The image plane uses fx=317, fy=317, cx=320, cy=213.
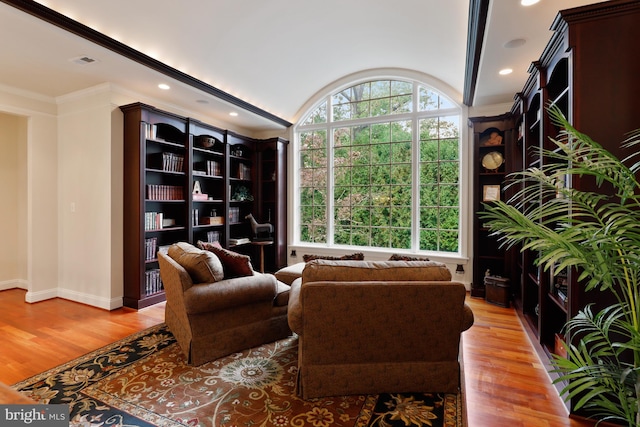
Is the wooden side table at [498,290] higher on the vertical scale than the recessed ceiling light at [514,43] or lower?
lower

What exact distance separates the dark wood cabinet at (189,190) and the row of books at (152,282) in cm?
1

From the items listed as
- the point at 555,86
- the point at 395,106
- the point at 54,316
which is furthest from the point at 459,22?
the point at 54,316

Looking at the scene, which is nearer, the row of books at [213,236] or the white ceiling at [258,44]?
Answer: the white ceiling at [258,44]

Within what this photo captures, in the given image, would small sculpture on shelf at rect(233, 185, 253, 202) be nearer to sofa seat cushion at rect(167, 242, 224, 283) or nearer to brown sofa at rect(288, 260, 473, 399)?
sofa seat cushion at rect(167, 242, 224, 283)

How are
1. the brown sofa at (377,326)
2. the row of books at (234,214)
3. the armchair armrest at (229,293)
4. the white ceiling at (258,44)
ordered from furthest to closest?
the row of books at (234,214), the white ceiling at (258,44), the armchair armrest at (229,293), the brown sofa at (377,326)

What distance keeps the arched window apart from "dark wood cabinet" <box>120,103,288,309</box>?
2.04ft

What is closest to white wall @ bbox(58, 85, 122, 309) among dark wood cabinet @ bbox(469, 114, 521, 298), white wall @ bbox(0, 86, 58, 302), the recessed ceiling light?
white wall @ bbox(0, 86, 58, 302)

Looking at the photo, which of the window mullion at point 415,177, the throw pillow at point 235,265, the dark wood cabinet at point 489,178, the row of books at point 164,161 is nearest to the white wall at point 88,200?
the row of books at point 164,161

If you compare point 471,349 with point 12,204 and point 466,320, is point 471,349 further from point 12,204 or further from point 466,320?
point 12,204

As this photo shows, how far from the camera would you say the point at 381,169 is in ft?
16.8

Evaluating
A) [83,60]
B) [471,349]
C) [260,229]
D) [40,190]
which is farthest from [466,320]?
[40,190]

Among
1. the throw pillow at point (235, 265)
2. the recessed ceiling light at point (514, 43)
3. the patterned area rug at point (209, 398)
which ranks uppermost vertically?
the recessed ceiling light at point (514, 43)

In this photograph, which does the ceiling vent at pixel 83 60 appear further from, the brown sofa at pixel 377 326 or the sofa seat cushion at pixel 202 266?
the brown sofa at pixel 377 326

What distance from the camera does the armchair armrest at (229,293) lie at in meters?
2.34
